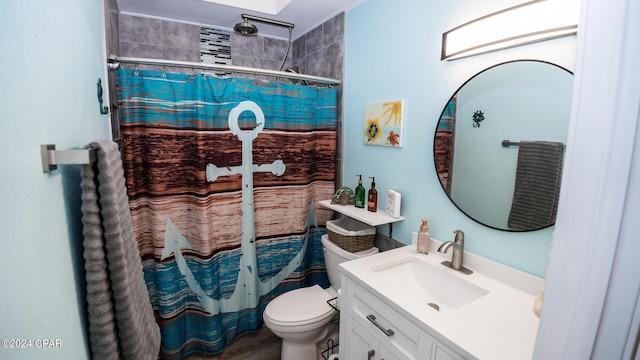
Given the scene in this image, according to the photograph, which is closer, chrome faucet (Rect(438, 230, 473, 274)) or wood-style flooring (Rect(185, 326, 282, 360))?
chrome faucet (Rect(438, 230, 473, 274))

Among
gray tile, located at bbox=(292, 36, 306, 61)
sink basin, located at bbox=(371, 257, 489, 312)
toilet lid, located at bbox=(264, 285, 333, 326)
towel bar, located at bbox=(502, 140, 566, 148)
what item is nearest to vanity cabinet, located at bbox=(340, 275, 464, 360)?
sink basin, located at bbox=(371, 257, 489, 312)

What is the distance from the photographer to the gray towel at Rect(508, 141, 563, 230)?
1.12m

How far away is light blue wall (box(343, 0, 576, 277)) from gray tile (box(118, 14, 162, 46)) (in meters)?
1.54

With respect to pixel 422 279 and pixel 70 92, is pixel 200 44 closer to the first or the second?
pixel 70 92

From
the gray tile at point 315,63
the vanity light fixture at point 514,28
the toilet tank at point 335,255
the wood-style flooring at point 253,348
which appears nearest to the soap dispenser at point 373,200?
the toilet tank at point 335,255

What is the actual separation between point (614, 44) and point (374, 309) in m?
1.13

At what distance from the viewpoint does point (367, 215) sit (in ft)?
5.95

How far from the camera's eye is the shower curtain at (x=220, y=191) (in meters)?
1.76

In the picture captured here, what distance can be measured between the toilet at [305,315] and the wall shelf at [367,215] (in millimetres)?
245

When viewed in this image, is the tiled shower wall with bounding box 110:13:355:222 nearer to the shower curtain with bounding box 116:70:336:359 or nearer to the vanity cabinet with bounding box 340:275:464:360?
the shower curtain with bounding box 116:70:336:359

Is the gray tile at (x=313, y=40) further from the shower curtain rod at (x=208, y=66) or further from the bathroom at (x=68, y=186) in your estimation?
the bathroom at (x=68, y=186)

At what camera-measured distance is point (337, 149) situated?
2.37 meters

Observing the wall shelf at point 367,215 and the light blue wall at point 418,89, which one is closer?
the light blue wall at point 418,89

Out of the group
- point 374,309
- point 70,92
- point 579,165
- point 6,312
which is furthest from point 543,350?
point 70,92
